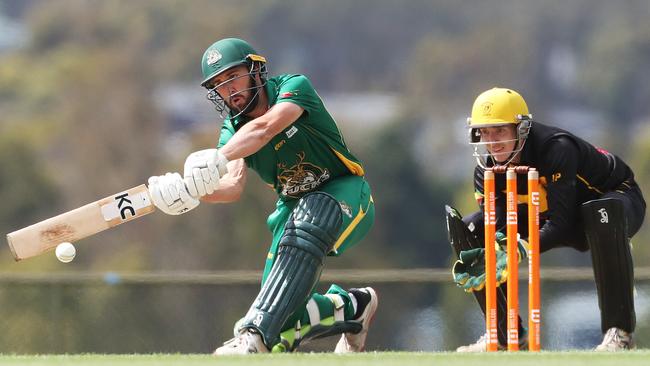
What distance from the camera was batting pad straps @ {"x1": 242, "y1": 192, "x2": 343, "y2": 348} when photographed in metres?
6.28

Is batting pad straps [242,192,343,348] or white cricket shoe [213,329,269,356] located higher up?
batting pad straps [242,192,343,348]

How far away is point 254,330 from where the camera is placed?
6.25m

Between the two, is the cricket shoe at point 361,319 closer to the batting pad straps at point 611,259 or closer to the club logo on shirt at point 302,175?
the club logo on shirt at point 302,175

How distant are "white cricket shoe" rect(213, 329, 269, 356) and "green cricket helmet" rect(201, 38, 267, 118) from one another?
3.42 ft

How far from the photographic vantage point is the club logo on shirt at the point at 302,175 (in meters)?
6.86

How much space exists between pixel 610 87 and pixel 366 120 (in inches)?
307

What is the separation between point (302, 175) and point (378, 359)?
1493mm

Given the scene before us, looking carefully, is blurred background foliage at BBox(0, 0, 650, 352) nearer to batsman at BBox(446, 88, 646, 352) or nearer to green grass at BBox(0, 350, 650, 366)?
batsman at BBox(446, 88, 646, 352)

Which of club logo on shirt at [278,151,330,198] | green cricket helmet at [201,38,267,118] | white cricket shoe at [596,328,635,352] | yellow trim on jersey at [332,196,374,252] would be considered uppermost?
green cricket helmet at [201,38,267,118]

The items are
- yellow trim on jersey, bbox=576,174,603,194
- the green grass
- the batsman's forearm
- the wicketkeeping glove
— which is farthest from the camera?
the batsman's forearm

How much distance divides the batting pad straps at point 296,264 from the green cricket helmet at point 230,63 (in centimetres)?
56

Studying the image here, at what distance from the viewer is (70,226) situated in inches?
244

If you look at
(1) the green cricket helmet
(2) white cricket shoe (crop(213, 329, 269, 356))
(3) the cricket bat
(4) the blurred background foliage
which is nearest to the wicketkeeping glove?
(2) white cricket shoe (crop(213, 329, 269, 356))

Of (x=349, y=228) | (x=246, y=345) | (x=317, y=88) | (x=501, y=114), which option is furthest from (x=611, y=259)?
(x=317, y=88)
